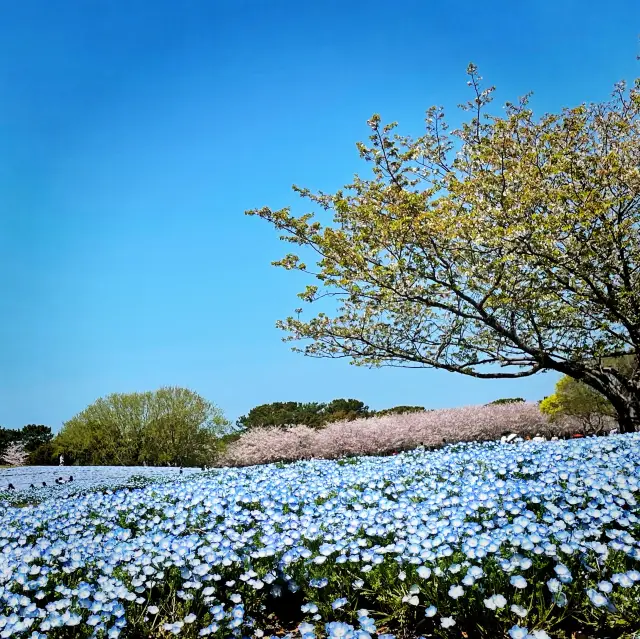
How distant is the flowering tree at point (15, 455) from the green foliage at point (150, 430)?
6.73 metres

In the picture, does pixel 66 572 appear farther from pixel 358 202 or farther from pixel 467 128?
pixel 467 128

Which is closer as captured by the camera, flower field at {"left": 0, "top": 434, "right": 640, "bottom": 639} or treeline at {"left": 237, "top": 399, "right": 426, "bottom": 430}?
flower field at {"left": 0, "top": 434, "right": 640, "bottom": 639}

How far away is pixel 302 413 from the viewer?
22.8m

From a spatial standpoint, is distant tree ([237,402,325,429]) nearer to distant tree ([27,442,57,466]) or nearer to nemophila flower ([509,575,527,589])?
distant tree ([27,442,57,466])

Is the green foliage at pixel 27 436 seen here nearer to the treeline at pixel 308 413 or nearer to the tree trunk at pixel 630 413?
the treeline at pixel 308 413

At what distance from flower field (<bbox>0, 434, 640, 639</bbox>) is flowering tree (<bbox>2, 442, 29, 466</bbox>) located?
22.3 metres

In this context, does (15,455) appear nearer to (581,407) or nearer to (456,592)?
(581,407)

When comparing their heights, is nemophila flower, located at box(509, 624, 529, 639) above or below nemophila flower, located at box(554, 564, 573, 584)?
below

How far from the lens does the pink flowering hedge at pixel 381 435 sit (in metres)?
14.9

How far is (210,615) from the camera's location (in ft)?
11.3

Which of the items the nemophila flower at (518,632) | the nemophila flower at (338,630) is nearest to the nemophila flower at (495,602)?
the nemophila flower at (518,632)

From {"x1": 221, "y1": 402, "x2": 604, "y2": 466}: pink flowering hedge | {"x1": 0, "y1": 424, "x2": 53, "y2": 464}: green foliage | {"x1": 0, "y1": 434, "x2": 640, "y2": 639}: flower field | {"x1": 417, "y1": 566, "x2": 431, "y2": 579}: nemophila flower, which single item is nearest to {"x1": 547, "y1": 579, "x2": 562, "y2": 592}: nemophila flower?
{"x1": 0, "y1": 434, "x2": 640, "y2": 639}: flower field

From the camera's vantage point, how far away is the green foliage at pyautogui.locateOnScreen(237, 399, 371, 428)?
2116 cm

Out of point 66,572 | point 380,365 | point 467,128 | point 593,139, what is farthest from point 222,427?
point 66,572
